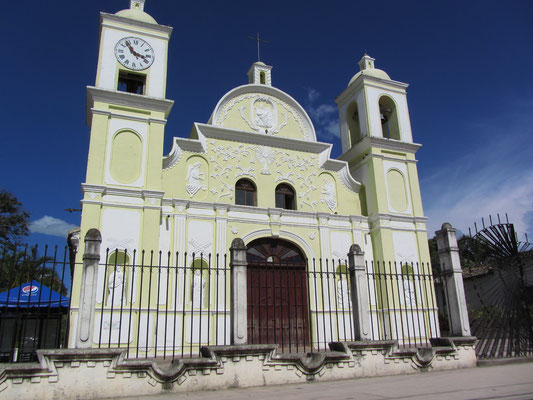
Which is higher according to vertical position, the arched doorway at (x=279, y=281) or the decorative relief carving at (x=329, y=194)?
the decorative relief carving at (x=329, y=194)

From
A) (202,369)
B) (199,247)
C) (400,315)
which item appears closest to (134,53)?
(199,247)

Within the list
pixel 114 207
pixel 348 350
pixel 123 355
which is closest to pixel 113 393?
pixel 123 355

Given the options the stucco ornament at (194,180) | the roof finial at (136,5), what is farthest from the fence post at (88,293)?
the roof finial at (136,5)

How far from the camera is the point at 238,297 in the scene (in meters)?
8.57

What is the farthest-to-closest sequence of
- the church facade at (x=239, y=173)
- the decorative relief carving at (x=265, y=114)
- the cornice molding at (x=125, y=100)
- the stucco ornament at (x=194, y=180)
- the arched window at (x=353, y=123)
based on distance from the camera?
1. the arched window at (x=353, y=123)
2. the decorative relief carving at (x=265, y=114)
3. the stucco ornament at (x=194, y=180)
4. the cornice molding at (x=125, y=100)
5. the church facade at (x=239, y=173)

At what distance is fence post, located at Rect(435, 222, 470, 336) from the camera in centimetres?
1059

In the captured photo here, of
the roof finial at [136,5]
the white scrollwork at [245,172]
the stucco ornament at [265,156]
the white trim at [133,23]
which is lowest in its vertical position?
the white scrollwork at [245,172]

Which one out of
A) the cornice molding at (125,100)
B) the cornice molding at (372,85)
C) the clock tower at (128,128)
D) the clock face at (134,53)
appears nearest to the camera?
the clock tower at (128,128)

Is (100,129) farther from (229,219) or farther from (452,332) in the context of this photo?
(452,332)

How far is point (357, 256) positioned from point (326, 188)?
7.49 metres

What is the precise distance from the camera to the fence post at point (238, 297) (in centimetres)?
838

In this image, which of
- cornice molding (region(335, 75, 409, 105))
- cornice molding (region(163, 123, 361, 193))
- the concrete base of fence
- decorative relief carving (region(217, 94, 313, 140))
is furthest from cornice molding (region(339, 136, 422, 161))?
the concrete base of fence

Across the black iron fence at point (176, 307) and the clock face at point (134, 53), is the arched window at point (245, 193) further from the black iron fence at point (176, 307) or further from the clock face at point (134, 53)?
the clock face at point (134, 53)

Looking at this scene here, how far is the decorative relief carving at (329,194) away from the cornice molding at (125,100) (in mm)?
6482
